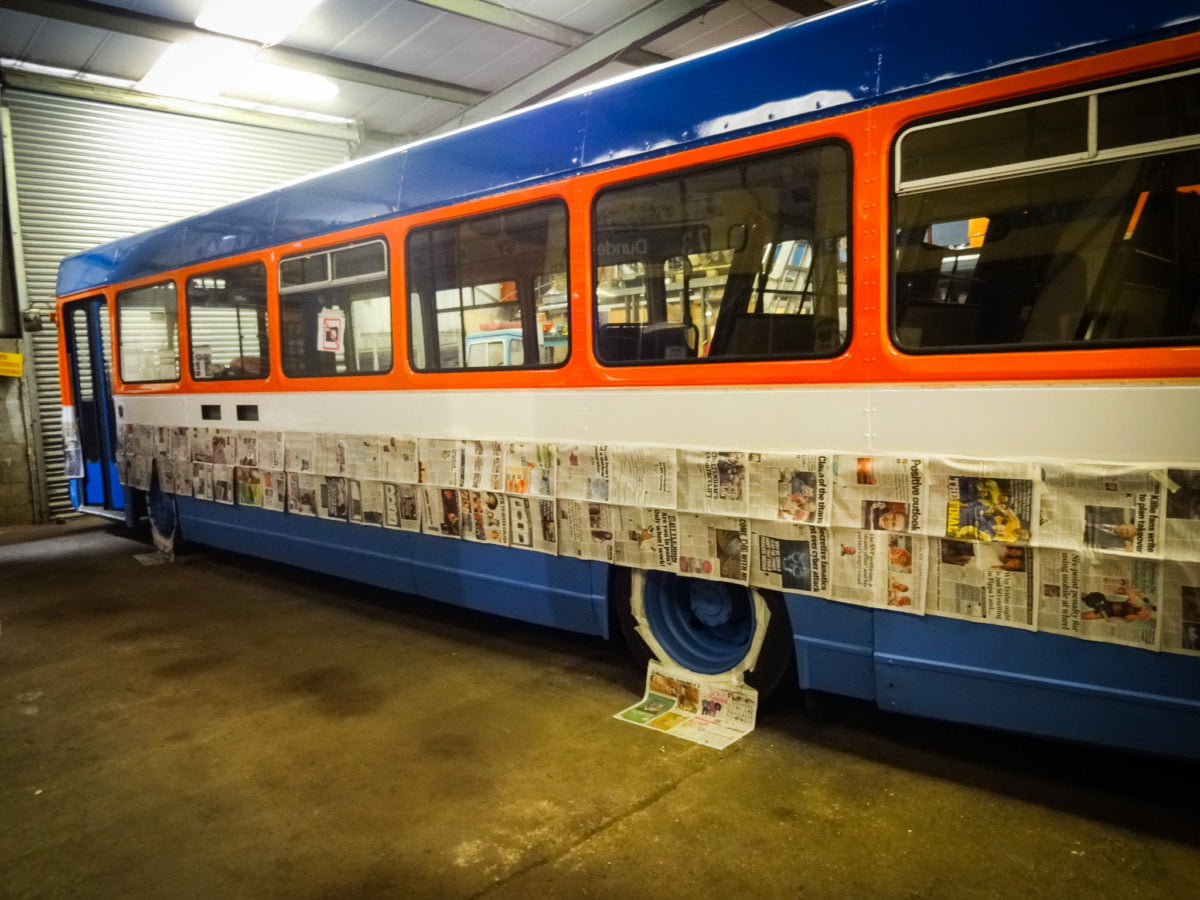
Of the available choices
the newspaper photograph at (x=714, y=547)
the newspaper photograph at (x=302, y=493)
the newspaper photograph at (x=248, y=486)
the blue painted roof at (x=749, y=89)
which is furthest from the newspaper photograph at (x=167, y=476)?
the newspaper photograph at (x=714, y=547)

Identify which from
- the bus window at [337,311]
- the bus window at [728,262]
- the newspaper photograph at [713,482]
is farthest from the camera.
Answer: the bus window at [337,311]

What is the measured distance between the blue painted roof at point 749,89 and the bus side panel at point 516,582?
79.0 inches

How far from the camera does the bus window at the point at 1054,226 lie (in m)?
2.61

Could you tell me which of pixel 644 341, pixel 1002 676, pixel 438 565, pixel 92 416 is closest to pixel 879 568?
pixel 1002 676

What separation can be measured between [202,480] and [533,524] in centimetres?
397

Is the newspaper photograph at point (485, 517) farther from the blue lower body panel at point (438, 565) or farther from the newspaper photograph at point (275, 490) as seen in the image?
the newspaper photograph at point (275, 490)

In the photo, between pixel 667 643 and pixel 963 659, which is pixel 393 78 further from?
pixel 963 659

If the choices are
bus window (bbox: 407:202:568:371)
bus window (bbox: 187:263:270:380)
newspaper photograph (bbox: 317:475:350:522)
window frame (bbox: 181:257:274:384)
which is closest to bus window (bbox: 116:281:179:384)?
window frame (bbox: 181:257:274:384)

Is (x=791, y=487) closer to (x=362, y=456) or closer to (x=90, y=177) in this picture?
(x=362, y=456)

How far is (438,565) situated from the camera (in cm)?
505

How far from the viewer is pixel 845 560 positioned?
329 centimetres

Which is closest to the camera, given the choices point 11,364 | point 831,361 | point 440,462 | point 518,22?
point 831,361

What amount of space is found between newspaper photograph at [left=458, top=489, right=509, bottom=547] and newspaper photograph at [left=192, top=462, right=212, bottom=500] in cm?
326

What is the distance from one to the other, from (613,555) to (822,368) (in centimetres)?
141
